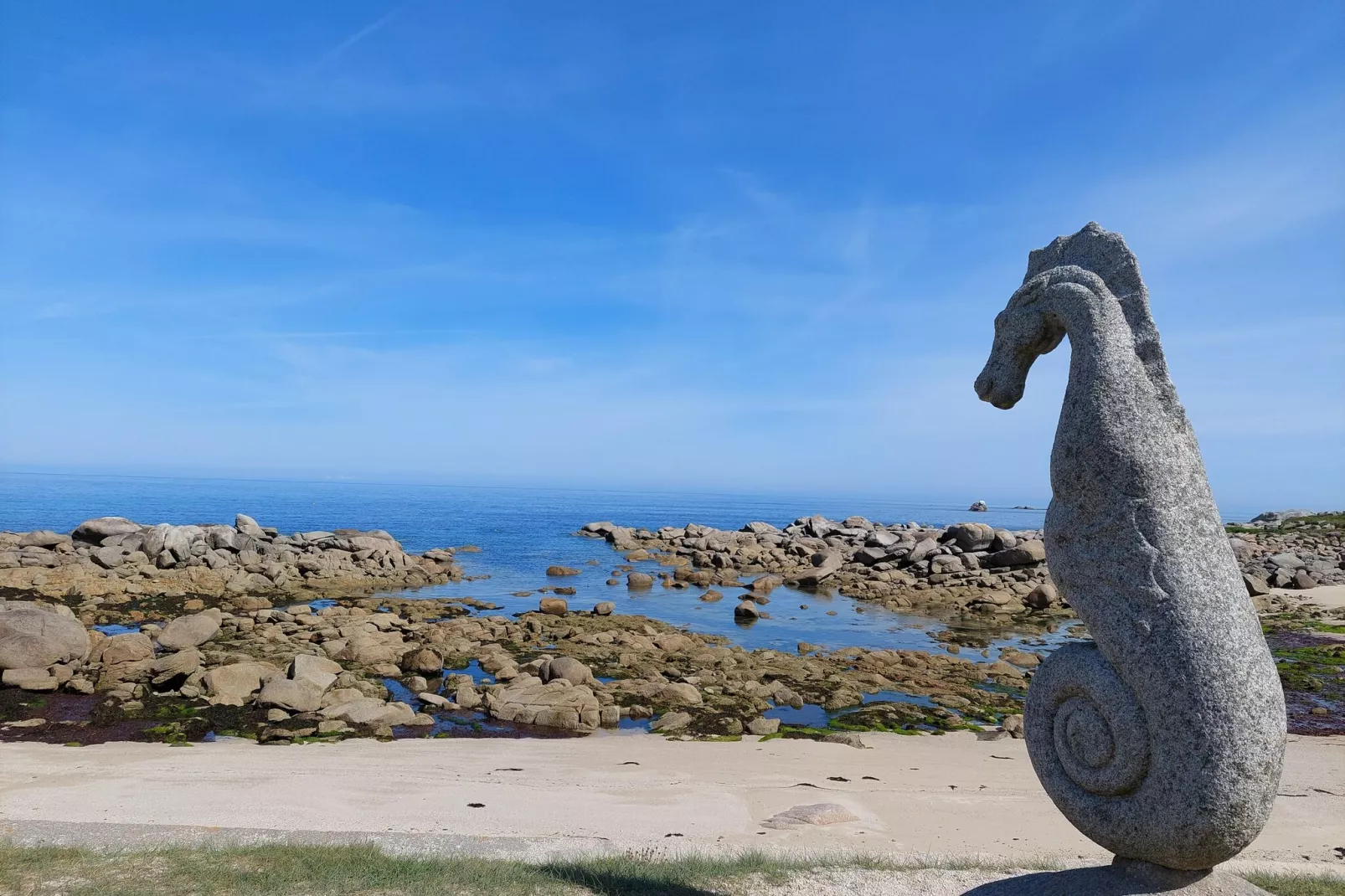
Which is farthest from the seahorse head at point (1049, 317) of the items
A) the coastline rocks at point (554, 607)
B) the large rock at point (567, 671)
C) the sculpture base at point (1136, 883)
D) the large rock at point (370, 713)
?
the coastline rocks at point (554, 607)

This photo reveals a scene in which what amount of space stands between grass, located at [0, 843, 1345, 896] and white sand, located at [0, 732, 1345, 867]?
0.46 meters

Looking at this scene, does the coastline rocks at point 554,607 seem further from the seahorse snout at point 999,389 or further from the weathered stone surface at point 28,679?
the seahorse snout at point 999,389

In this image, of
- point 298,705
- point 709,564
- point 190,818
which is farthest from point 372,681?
point 709,564

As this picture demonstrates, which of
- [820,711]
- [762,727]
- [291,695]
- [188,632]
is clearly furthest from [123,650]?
[820,711]

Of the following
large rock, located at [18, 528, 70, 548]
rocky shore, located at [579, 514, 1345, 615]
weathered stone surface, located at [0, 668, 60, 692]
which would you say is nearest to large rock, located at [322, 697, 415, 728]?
weathered stone surface, located at [0, 668, 60, 692]

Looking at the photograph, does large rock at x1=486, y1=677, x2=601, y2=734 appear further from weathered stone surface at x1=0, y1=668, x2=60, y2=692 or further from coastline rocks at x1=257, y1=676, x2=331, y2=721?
weathered stone surface at x1=0, y1=668, x2=60, y2=692

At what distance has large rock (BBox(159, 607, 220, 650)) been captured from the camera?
57.3ft

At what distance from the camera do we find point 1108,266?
517cm

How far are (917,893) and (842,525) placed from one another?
1958 inches

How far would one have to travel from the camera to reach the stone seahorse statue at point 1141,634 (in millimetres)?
4246

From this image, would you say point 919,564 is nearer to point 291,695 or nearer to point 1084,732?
point 291,695

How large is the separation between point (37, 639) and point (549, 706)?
9.47 m

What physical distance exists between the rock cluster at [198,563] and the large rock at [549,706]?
17.0 m

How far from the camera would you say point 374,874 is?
19.4 ft
